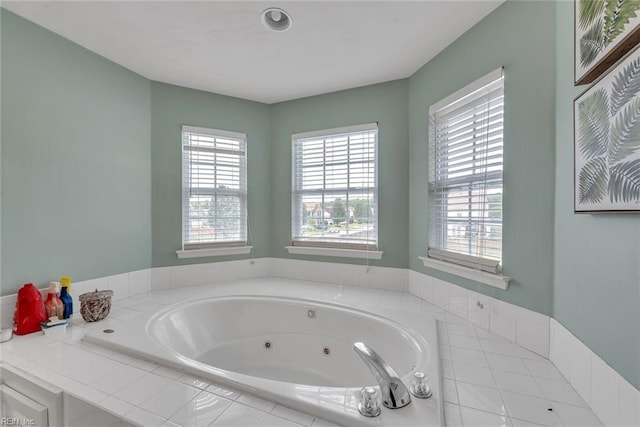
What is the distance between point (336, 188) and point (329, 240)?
0.54m

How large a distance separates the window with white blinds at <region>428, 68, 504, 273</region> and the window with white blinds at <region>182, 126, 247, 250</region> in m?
1.90

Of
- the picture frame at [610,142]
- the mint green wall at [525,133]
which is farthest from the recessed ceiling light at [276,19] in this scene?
the picture frame at [610,142]

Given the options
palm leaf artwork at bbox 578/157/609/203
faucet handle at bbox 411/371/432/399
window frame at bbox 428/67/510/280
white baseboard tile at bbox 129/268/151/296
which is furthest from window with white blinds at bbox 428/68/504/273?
white baseboard tile at bbox 129/268/151/296

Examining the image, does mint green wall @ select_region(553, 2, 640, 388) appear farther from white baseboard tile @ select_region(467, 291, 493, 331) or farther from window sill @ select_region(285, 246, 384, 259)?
window sill @ select_region(285, 246, 384, 259)

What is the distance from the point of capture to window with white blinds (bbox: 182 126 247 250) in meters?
2.80

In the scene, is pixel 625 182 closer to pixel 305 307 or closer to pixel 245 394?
pixel 245 394

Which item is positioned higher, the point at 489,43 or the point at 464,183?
the point at 489,43

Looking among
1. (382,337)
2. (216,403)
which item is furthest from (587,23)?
(216,403)

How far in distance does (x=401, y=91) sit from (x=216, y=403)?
2623 mm

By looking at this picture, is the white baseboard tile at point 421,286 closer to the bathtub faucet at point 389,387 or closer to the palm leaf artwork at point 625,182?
the bathtub faucet at point 389,387

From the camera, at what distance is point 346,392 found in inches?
A: 44.3

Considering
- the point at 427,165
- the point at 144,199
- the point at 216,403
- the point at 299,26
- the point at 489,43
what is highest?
the point at 299,26

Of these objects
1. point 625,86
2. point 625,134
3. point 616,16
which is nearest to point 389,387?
point 625,134

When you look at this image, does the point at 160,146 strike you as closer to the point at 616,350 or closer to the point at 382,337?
the point at 382,337
